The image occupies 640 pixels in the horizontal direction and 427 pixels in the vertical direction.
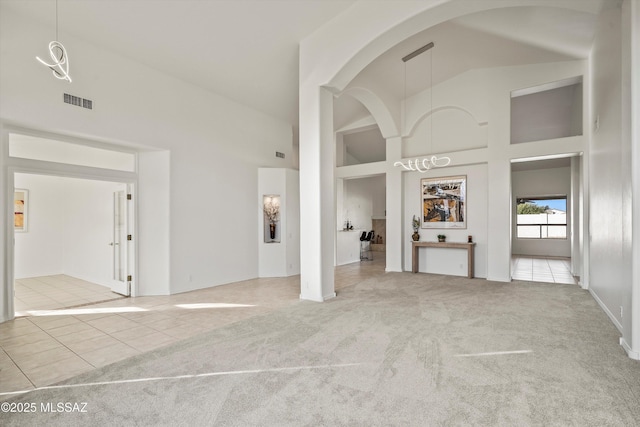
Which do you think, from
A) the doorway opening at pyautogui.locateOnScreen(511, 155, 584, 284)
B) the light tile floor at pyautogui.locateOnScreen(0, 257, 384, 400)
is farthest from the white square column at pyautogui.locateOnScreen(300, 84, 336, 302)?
the doorway opening at pyautogui.locateOnScreen(511, 155, 584, 284)

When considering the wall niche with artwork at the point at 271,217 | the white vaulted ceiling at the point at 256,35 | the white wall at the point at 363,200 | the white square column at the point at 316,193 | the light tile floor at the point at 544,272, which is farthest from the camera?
the white wall at the point at 363,200

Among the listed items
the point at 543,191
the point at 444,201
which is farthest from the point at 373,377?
the point at 543,191

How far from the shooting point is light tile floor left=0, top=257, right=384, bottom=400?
3127 millimetres

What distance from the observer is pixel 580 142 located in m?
6.44

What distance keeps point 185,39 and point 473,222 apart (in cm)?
723

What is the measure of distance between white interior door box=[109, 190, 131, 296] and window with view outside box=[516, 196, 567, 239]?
13721 mm

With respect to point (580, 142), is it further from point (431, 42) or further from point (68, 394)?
point (68, 394)

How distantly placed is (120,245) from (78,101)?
2.78m

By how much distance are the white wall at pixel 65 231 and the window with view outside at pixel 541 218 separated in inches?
560

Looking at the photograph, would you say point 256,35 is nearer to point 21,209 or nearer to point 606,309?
point 606,309

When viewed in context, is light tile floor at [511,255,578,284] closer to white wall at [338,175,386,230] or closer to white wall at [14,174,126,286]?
white wall at [338,175,386,230]

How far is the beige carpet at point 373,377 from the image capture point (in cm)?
228

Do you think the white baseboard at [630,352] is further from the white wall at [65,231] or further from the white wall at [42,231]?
the white wall at [42,231]

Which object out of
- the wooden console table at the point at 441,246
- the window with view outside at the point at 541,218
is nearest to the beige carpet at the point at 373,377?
the wooden console table at the point at 441,246
